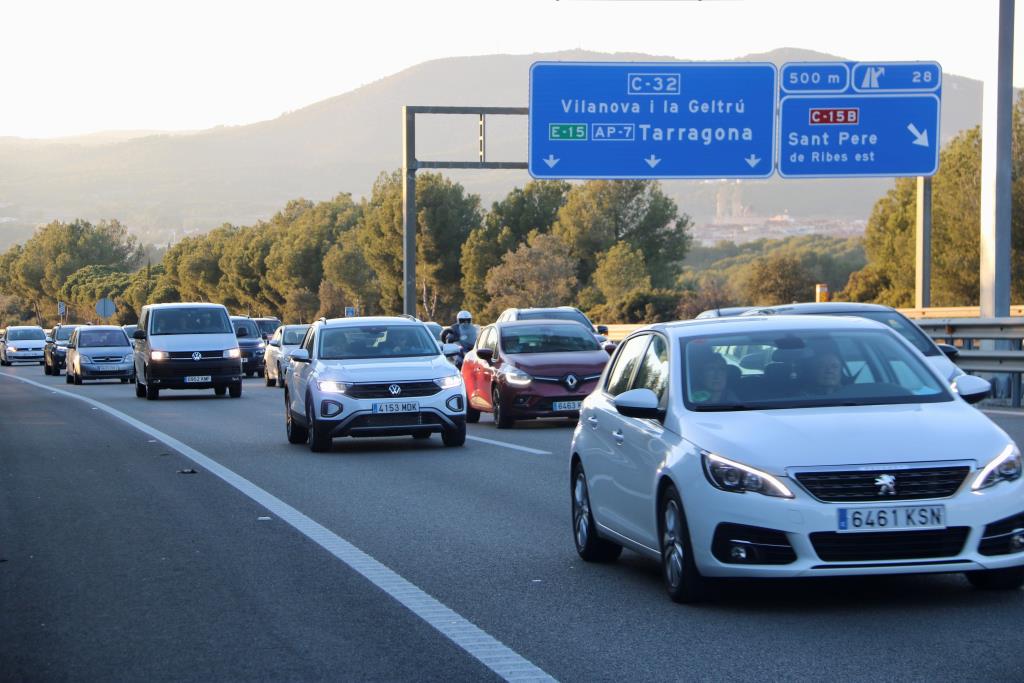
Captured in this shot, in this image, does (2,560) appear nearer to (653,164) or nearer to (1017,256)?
(653,164)

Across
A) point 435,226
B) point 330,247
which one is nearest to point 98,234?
point 330,247

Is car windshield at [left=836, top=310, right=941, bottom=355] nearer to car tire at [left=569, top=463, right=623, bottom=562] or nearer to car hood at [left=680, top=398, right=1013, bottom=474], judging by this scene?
car tire at [left=569, top=463, right=623, bottom=562]

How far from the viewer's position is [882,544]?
721 centimetres

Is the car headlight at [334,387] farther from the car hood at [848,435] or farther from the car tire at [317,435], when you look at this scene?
the car hood at [848,435]

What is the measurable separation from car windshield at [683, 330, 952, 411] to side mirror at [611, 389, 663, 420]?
0.58ft

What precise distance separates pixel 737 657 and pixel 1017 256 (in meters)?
58.5

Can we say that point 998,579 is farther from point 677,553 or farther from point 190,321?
point 190,321

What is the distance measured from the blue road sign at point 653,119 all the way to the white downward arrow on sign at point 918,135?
9.56 ft

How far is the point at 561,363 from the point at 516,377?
2.10ft

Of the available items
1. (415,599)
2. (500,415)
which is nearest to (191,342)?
(500,415)

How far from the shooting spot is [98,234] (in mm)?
197375

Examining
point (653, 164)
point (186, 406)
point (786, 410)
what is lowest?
point (186, 406)

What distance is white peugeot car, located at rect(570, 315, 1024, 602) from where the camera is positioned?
7215 millimetres

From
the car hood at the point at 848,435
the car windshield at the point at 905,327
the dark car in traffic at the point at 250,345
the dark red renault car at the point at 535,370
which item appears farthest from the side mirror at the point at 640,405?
the dark car in traffic at the point at 250,345
